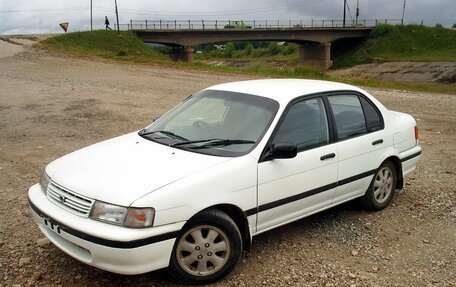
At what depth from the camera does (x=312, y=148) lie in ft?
14.0

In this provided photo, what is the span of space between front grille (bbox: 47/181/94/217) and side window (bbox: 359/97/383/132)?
10.2 feet

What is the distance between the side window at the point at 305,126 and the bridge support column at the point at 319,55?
2324 inches

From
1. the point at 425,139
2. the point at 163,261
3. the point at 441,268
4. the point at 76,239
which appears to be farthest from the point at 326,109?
the point at 425,139

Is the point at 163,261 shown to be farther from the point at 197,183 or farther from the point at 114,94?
the point at 114,94

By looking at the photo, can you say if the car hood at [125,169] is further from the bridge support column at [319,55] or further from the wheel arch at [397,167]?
the bridge support column at [319,55]

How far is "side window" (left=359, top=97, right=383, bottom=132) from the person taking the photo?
4977mm

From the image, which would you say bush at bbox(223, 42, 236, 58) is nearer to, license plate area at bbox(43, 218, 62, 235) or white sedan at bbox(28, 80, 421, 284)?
white sedan at bbox(28, 80, 421, 284)

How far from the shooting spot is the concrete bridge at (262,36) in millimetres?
51969

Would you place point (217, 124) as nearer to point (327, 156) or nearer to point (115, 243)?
point (327, 156)

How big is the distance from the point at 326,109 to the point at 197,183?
1789 millimetres

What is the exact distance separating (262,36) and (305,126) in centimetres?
5747

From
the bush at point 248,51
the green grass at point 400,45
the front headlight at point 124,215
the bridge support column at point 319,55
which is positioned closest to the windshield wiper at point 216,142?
the front headlight at point 124,215

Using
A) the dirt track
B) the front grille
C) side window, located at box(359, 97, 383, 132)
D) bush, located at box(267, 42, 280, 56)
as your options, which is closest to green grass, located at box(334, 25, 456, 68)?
bush, located at box(267, 42, 280, 56)

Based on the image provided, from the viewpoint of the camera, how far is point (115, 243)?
122 inches
